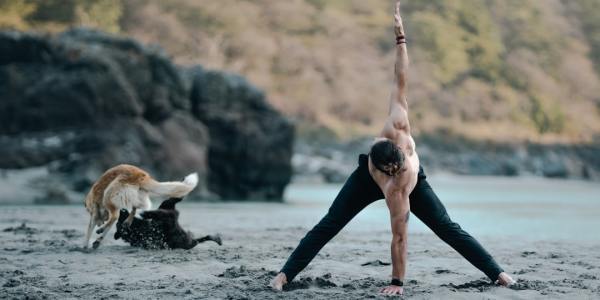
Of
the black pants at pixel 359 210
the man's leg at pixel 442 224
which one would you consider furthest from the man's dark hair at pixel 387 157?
the man's leg at pixel 442 224

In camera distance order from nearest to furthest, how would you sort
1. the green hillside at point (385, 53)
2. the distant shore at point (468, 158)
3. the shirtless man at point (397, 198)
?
the shirtless man at point (397, 198), the distant shore at point (468, 158), the green hillside at point (385, 53)

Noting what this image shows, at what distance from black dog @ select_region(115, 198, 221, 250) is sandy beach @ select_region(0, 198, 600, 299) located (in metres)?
0.15

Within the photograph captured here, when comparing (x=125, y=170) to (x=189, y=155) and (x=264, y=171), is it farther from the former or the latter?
(x=264, y=171)

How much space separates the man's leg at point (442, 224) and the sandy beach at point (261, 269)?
181 millimetres

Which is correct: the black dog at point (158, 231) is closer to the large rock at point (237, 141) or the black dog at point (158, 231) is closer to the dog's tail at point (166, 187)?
the dog's tail at point (166, 187)

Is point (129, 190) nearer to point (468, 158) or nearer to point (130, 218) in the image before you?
point (130, 218)

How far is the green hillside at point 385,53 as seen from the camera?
217 feet

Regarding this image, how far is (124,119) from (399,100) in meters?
15.7

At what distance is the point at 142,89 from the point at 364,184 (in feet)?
54.4

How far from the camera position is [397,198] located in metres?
5.23

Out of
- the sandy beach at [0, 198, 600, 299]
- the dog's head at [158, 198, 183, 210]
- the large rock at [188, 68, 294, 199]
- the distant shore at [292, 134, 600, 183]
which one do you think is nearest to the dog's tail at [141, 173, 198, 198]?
the dog's head at [158, 198, 183, 210]

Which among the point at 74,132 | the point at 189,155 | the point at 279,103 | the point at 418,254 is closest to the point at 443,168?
the point at 279,103

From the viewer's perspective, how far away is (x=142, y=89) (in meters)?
21.0

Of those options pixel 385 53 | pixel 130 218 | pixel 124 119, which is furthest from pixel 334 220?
pixel 385 53
